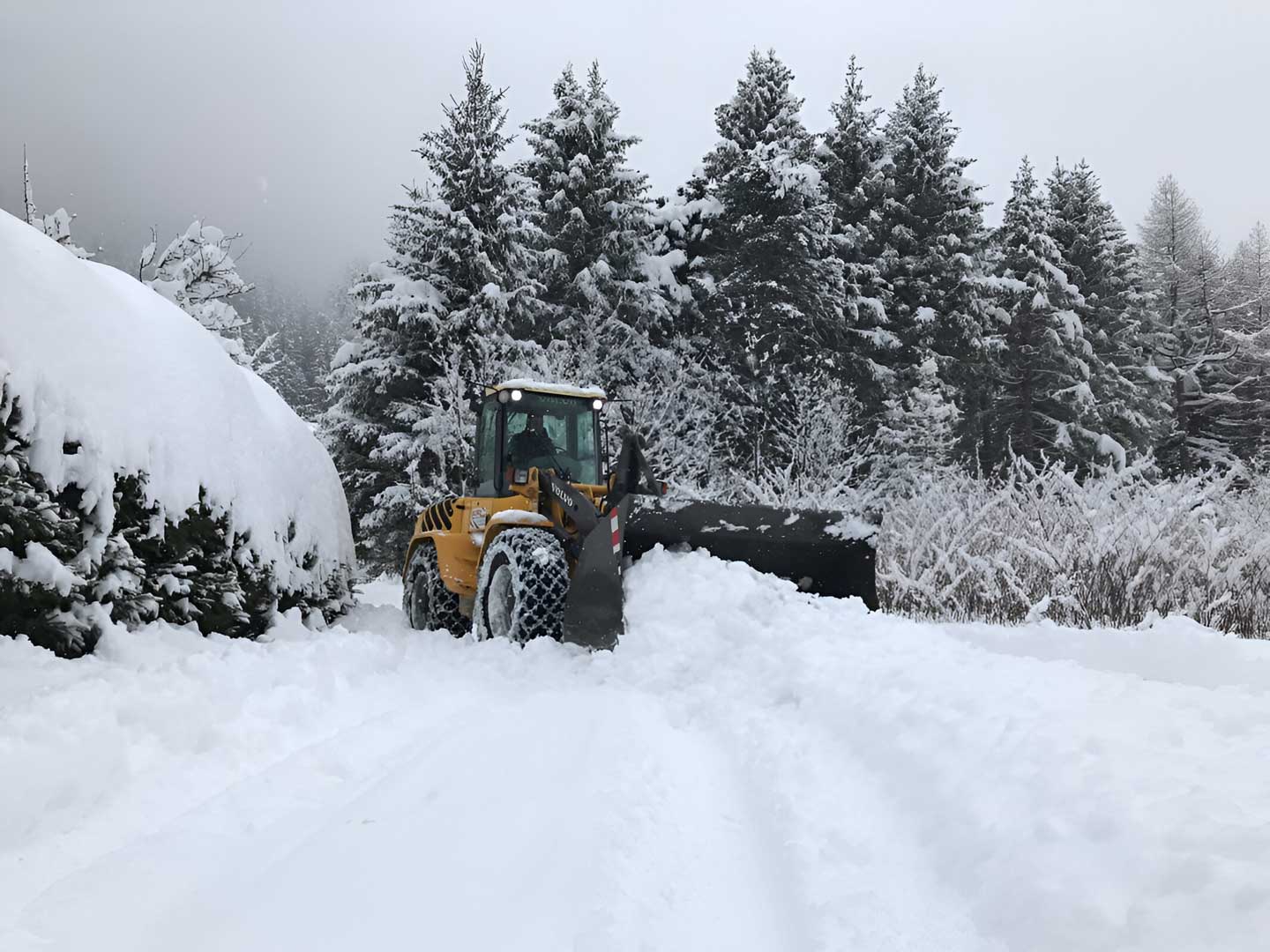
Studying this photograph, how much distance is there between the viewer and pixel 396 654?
18.3 feet

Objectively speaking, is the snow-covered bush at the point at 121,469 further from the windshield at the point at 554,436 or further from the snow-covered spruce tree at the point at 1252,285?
the snow-covered spruce tree at the point at 1252,285

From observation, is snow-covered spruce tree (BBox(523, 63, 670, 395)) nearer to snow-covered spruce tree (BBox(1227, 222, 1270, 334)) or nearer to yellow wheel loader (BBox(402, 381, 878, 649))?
yellow wheel loader (BBox(402, 381, 878, 649))

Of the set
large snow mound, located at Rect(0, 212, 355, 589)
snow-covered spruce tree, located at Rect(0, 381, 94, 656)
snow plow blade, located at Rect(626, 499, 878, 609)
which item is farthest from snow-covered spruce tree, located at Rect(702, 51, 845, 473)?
snow-covered spruce tree, located at Rect(0, 381, 94, 656)

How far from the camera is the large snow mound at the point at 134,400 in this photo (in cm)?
416

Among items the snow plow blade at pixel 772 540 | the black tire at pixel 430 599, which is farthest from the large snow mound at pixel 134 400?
Answer: the snow plow blade at pixel 772 540

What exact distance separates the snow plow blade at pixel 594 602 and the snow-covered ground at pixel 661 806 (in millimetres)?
812

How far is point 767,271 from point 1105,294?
14437 millimetres

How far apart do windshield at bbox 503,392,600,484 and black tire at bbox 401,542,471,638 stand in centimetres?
142

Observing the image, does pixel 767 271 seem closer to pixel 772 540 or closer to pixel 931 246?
pixel 931 246

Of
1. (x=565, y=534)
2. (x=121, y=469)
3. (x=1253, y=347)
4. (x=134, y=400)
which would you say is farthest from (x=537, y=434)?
(x=1253, y=347)

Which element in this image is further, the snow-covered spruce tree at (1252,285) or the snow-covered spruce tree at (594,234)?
the snow-covered spruce tree at (1252,285)

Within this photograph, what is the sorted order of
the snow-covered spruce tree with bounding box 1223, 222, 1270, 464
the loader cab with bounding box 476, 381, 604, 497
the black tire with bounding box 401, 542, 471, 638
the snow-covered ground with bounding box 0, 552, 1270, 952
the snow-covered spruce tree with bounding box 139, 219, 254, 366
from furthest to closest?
the snow-covered spruce tree with bounding box 1223, 222, 1270, 464
the snow-covered spruce tree with bounding box 139, 219, 254, 366
the black tire with bounding box 401, 542, 471, 638
the loader cab with bounding box 476, 381, 604, 497
the snow-covered ground with bounding box 0, 552, 1270, 952

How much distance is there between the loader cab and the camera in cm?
668

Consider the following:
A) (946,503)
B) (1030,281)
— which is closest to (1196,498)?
(946,503)
